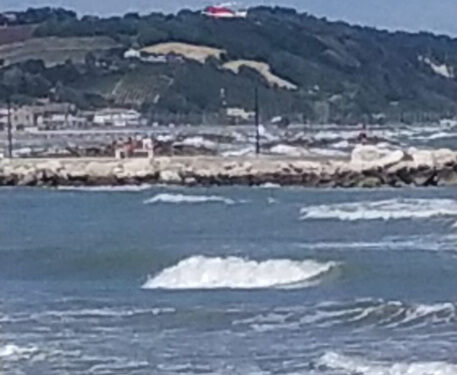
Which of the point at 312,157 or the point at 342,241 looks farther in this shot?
Answer: the point at 312,157

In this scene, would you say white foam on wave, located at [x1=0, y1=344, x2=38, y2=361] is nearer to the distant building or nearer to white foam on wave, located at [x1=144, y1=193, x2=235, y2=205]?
the distant building

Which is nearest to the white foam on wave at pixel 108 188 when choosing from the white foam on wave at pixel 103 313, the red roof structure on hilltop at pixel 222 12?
the white foam on wave at pixel 103 313

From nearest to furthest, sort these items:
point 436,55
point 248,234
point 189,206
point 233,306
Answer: point 233,306 → point 436,55 → point 248,234 → point 189,206

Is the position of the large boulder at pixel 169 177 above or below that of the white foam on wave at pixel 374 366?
below

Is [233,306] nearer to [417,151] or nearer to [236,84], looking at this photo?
[417,151]

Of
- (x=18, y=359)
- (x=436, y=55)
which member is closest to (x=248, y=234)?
(x=436, y=55)

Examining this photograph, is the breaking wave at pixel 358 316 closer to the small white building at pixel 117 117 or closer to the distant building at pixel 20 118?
the distant building at pixel 20 118

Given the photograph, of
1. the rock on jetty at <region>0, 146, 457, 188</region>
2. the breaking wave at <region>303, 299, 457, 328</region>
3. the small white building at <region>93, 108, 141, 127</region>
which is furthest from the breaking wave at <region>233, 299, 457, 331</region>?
the small white building at <region>93, 108, 141, 127</region>

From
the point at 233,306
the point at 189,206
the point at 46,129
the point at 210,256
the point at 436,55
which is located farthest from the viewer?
the point at 46,129
